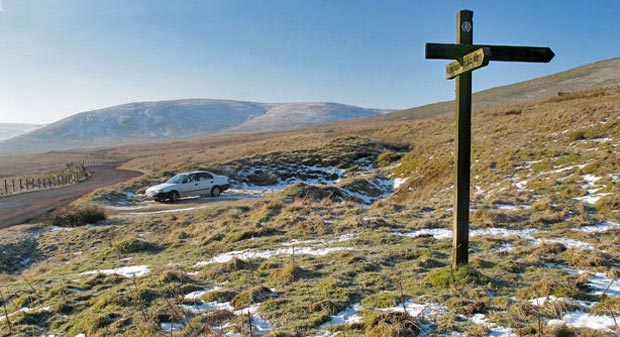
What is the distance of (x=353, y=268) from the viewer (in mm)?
6191

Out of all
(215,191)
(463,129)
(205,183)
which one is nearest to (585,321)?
(463,129)

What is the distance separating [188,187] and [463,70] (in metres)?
19.7

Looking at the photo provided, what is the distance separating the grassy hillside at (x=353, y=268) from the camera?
14.1 ft

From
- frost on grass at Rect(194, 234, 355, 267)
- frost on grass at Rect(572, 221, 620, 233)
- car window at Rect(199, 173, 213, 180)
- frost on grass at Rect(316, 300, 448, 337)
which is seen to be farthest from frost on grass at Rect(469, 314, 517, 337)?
car window at Rect(199, 173, 213, 180)

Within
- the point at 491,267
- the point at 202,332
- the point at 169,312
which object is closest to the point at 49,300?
the point at 169,312

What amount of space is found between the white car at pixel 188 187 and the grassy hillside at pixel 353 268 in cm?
567

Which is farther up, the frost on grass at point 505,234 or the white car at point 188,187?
the frost on grass at point 505,234

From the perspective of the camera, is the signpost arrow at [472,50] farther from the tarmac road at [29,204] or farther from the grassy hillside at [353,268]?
the tarmac road at [29,204]

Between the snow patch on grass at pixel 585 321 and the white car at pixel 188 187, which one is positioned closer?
the snow patch on grass at pixel 585 321

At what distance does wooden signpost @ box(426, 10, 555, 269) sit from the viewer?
482cm

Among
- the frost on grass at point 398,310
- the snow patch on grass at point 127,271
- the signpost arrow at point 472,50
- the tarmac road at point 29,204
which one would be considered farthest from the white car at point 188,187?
the signpost arrow at point 472,50

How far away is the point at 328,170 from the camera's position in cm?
2847

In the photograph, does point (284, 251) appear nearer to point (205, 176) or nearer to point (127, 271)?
point (127, 271)

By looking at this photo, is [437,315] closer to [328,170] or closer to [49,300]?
[49,300]
